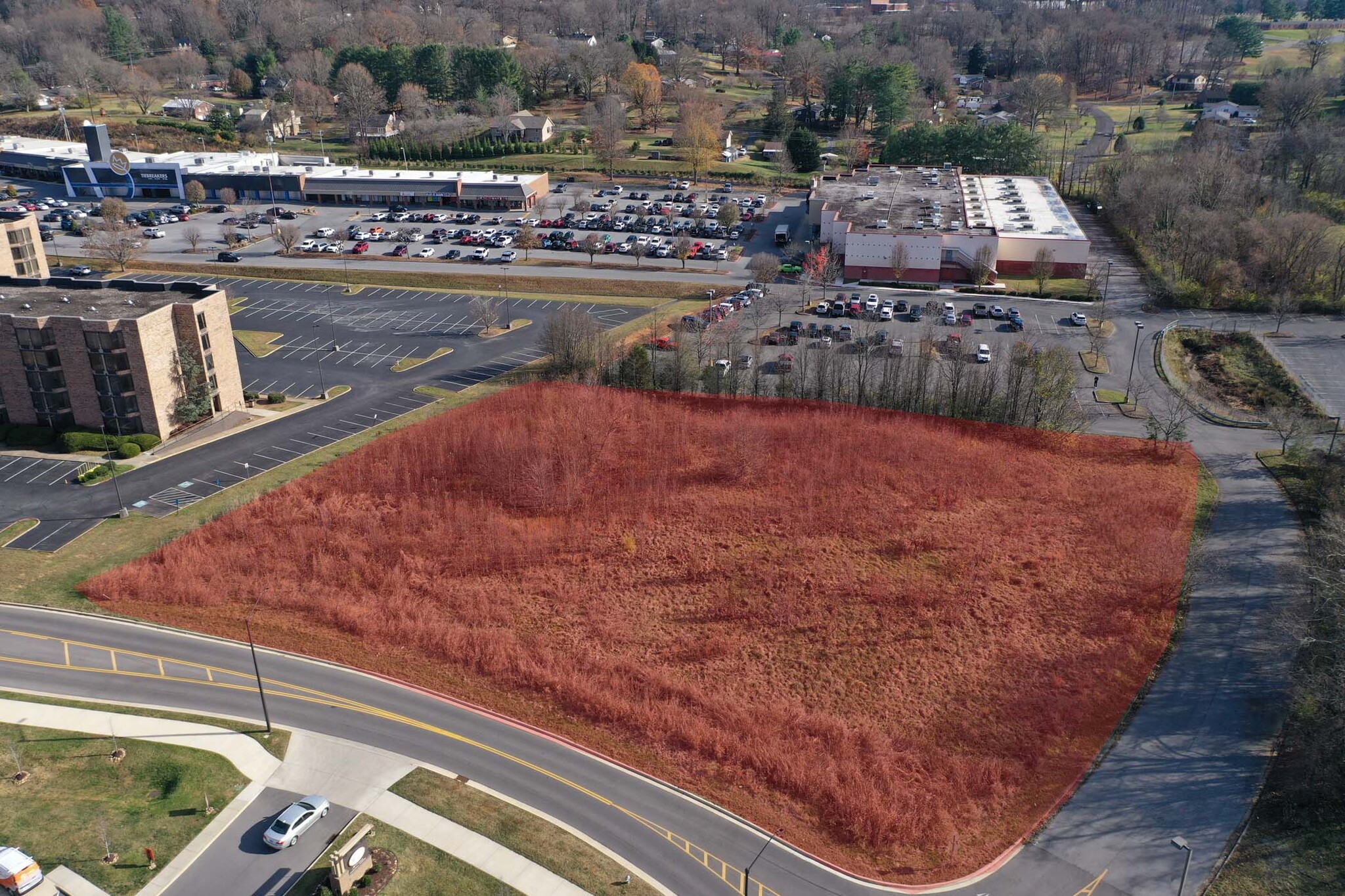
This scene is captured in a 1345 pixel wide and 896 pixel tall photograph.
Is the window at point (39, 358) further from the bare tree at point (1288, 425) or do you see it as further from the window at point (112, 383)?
the bare tree at point (1288, 425)

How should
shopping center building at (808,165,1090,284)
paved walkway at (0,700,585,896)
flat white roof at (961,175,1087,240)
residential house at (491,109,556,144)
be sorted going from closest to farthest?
1. paved walkway at (0,700,585,896)
2. shopping center building at (808,165,1090,284)
3. flat white roof at (961,175,1087,240)
4. residential house at (491,109,556,144)

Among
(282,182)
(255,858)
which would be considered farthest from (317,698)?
(282,182)

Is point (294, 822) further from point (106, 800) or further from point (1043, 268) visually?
point (1043, 268)

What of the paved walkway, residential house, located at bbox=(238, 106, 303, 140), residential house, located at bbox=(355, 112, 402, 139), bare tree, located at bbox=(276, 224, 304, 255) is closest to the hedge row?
the paved walkway

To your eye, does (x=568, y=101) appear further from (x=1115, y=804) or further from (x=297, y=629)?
(x=1115, y=804)

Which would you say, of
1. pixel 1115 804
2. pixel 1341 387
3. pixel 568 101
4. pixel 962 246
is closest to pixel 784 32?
pixel 568 101

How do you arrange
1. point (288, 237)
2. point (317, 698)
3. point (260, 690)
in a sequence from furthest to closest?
1. point (288, 237)
2. point (317, 698)
3. point (260, 690)

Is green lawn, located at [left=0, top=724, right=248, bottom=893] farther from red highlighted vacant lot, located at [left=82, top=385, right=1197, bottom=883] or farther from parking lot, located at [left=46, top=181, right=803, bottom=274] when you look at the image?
parking lot, located at [left=46, top=181, right=803, bottom=274]

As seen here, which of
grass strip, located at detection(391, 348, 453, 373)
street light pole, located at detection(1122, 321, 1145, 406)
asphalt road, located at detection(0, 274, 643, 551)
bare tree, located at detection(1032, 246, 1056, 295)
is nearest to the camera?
asphalt road, located at detection(0, 274, 643, 551)
